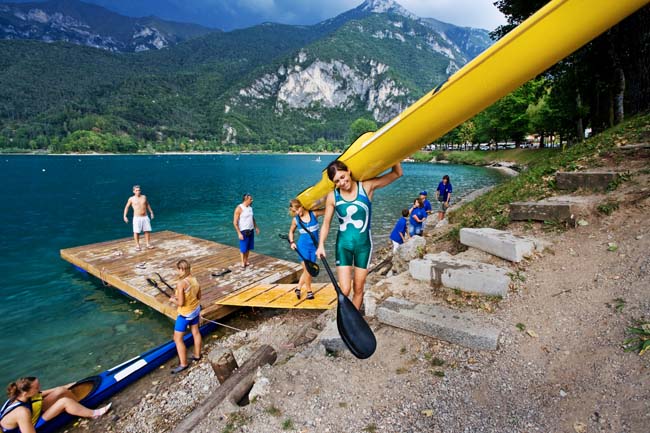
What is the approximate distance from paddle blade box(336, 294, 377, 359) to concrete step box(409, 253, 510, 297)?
2077mm

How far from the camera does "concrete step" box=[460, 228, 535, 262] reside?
5.64 m

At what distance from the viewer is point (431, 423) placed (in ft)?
10.7

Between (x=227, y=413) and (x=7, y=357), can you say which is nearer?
(x=227, y=413)

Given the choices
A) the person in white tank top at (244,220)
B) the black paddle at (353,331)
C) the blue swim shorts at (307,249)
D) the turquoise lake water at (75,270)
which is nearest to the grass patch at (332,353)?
the black paddle at (353,331)

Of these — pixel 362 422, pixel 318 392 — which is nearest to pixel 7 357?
pixel 318 392

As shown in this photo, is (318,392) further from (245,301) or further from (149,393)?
(245,301)

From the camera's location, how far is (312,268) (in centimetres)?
766

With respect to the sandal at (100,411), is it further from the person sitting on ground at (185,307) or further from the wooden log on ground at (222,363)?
the wooden log on ground at (222,363)

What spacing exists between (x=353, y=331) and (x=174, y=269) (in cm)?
952

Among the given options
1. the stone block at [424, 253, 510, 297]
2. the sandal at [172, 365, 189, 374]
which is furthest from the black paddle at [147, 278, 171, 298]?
the stone block at [424, 253, 510, 297]

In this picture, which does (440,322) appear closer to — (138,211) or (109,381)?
(109,381)

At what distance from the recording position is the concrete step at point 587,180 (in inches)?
273

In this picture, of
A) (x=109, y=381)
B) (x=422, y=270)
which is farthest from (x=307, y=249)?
(x=109, y=381)

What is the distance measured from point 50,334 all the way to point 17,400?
4889 millimetres
